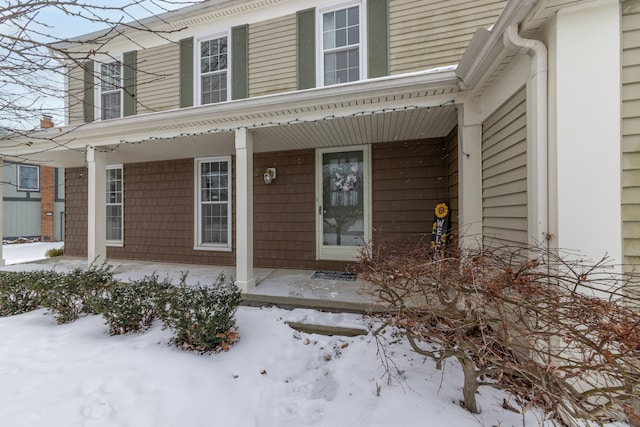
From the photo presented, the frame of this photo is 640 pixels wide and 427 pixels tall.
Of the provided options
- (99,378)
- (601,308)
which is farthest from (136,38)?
(601,308)

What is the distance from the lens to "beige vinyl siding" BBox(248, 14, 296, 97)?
5012mm

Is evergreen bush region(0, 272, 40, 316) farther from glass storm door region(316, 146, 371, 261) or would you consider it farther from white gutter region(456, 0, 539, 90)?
white gutter region(456, 0, 539, 90)

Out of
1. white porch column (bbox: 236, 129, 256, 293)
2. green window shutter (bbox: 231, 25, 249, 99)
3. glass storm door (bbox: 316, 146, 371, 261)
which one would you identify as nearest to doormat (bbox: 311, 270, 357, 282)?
glass storm door (bbox: 316, 146, 371, 261)

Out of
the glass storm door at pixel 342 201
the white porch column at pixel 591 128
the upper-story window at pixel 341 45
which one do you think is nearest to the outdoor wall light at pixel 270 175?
the glass storm door at pixel 342 201

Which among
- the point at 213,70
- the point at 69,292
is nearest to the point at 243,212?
the point at 69,292

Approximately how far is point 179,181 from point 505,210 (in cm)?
602

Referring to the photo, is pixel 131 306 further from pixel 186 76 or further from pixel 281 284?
pixel 186 76

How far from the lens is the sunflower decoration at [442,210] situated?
13.6ft

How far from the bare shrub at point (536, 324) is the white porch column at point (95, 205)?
5.17m

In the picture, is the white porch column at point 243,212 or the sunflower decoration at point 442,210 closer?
the white porch column at point 243,212

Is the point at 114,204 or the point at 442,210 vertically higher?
the point at 114,204

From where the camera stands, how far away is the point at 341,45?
4773mm

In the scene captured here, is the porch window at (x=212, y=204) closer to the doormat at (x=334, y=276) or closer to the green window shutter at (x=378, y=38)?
the doormat at (x=334, y=276)

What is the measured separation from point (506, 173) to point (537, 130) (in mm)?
644
